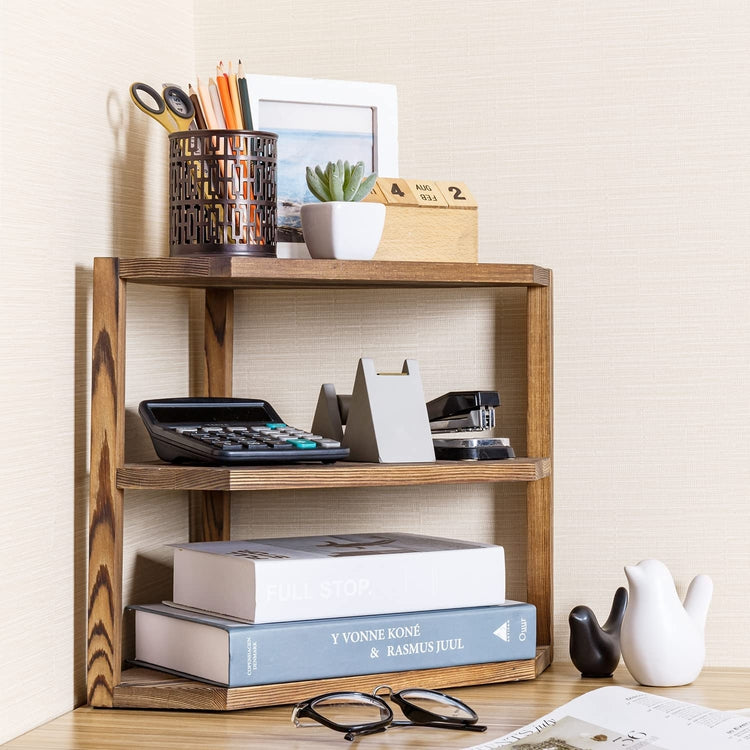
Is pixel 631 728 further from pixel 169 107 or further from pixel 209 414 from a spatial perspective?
pixel 169 107

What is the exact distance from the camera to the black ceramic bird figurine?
1.10 meters

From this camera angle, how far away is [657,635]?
1055mm

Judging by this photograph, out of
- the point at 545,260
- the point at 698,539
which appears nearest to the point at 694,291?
the point at 545,260

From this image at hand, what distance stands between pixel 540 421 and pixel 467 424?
10cm

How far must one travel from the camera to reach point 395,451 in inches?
42.6

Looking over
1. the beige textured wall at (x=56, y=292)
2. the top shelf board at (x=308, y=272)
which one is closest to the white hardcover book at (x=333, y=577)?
the beige textured wall at (x=56, y=292)

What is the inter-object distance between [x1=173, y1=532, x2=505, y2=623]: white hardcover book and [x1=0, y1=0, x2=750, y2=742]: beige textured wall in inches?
5.1

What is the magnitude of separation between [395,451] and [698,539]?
0.38 meters

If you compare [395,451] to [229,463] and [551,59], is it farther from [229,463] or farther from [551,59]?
[551,59]

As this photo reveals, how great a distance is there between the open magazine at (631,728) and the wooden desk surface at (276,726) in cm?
4

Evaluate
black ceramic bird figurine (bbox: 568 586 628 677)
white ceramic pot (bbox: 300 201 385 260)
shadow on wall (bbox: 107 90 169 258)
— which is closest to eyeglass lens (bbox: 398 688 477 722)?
black ceramic bird figurine (bbox: 568 586 628 677)

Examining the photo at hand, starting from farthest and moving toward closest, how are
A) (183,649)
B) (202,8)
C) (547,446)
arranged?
1. (202,8)
2. (547,446)
3. (183,649)

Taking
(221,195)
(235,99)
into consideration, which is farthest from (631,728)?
(235,99)

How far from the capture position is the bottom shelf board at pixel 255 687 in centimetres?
97
